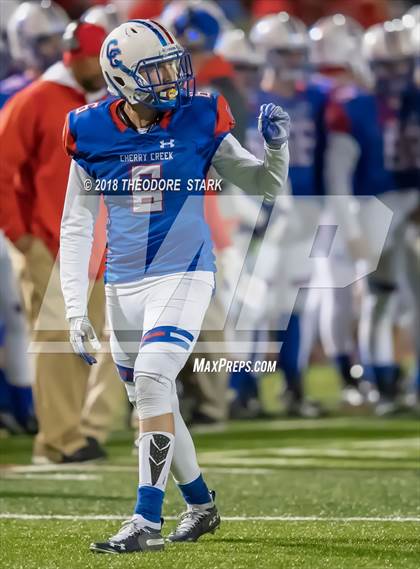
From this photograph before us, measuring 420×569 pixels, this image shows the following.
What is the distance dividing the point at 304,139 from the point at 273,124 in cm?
460

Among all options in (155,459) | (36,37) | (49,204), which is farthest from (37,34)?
(155,459)

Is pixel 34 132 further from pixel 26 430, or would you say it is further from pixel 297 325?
pixel 297 325

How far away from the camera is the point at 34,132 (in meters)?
7.20

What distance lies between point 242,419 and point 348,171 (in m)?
1.51

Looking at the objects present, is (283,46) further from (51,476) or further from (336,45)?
(51,476)

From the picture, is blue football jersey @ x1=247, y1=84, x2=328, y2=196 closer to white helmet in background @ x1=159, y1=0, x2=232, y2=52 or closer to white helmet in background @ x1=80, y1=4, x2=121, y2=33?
white helmet in background @ x1=159, y1=0, x2=232, y2=52

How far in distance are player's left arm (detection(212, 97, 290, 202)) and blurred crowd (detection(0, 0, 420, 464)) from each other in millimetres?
2671

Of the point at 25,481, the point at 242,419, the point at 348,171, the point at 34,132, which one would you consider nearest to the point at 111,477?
the point at 25,481

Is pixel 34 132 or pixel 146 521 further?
pixel 34 132

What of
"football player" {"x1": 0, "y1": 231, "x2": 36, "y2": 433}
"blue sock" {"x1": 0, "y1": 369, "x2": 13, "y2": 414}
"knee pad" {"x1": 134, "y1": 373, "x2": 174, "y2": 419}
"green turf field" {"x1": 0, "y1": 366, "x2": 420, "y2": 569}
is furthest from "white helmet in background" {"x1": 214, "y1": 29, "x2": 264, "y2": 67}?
"knee pad" {"x1": 134, "y1": 373, "x2": 174, "y2": 419}

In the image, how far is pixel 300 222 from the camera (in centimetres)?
966

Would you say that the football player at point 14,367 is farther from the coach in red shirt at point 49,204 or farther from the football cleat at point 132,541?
the football cleat at point 132,541

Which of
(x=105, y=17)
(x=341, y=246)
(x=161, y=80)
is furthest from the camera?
(x=341, y=246)

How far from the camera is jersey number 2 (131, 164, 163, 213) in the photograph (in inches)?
197
